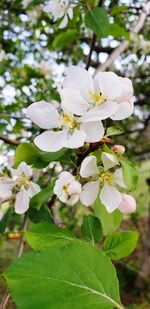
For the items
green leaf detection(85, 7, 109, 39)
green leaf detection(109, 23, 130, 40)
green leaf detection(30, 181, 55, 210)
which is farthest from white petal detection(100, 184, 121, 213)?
green leaf detection(109, 23, 130, 40)

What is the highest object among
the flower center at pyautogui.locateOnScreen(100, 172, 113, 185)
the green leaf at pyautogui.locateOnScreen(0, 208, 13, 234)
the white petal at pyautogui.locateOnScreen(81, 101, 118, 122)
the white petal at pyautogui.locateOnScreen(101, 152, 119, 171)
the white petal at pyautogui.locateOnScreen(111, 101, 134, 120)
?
the white petal at pyautogui.locateOnScreen(81, 101, 118, 122)

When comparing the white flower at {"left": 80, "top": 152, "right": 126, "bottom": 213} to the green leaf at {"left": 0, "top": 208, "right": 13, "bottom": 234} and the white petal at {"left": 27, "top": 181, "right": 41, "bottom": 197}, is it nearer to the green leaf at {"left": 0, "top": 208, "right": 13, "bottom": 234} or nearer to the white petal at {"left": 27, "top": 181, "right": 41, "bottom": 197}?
the white petal at {"left": 27, "top": 181, "right": 41, "bottom": 197}

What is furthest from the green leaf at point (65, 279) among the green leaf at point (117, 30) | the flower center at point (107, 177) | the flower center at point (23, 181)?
the green leaf at point (117, 30)

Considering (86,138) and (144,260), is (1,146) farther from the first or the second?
(144,260)

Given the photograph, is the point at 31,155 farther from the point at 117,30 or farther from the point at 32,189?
the point at 117,30

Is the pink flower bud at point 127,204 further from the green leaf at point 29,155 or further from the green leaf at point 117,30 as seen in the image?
the green leaf at point 117,30

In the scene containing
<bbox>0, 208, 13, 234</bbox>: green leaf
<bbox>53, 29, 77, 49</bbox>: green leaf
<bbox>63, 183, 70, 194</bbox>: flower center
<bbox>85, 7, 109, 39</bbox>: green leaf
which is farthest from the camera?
<bbox>53, 29, 77, 49</bbox>: green leaf

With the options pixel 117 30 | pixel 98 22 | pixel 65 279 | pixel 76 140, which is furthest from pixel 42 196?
pixel 117 30
